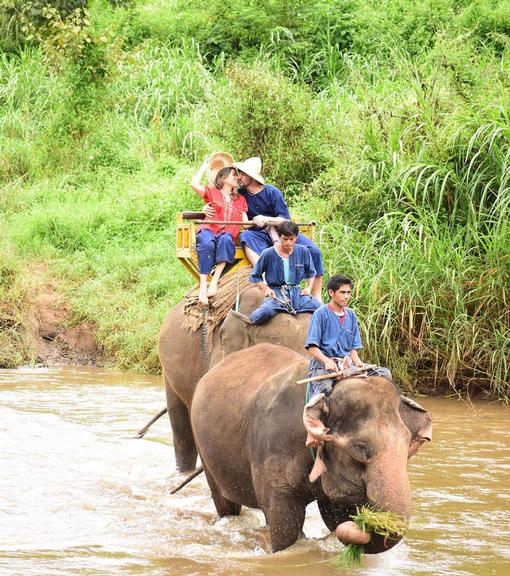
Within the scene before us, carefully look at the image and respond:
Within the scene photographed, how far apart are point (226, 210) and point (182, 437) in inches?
66.2

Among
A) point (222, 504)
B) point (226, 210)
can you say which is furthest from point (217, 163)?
point (222, 504)

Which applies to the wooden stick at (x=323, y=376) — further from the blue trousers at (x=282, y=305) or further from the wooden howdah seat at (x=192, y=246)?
the wooden howdah seat at (x=192, y=246)

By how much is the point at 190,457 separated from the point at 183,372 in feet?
2.23

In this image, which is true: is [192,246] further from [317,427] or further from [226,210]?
[317,427]

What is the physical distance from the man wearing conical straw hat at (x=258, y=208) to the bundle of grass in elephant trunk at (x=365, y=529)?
277 centimetres

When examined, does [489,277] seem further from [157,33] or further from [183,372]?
[157,33]

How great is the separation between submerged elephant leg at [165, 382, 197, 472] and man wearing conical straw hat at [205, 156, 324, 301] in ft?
4.35

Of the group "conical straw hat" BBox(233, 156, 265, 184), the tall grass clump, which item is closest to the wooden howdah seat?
"conical straw hat" BBox(233, 156, 265, 184)

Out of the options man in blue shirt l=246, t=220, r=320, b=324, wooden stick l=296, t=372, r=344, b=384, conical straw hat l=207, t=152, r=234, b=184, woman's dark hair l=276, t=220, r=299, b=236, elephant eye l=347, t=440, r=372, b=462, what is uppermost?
conical straw hat l=207, t=152, r=234, b=184

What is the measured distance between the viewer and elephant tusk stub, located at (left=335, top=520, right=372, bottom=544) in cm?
464

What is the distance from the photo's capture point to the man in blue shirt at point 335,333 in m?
5.26

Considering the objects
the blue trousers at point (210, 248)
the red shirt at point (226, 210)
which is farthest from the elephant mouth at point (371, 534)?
the red shirt at point (226, 210)

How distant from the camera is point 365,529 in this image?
463 cm

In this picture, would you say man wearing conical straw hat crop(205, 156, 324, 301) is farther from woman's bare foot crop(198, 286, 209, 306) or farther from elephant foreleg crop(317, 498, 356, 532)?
elephant foreleg crop(317, 498, 356, 532)
